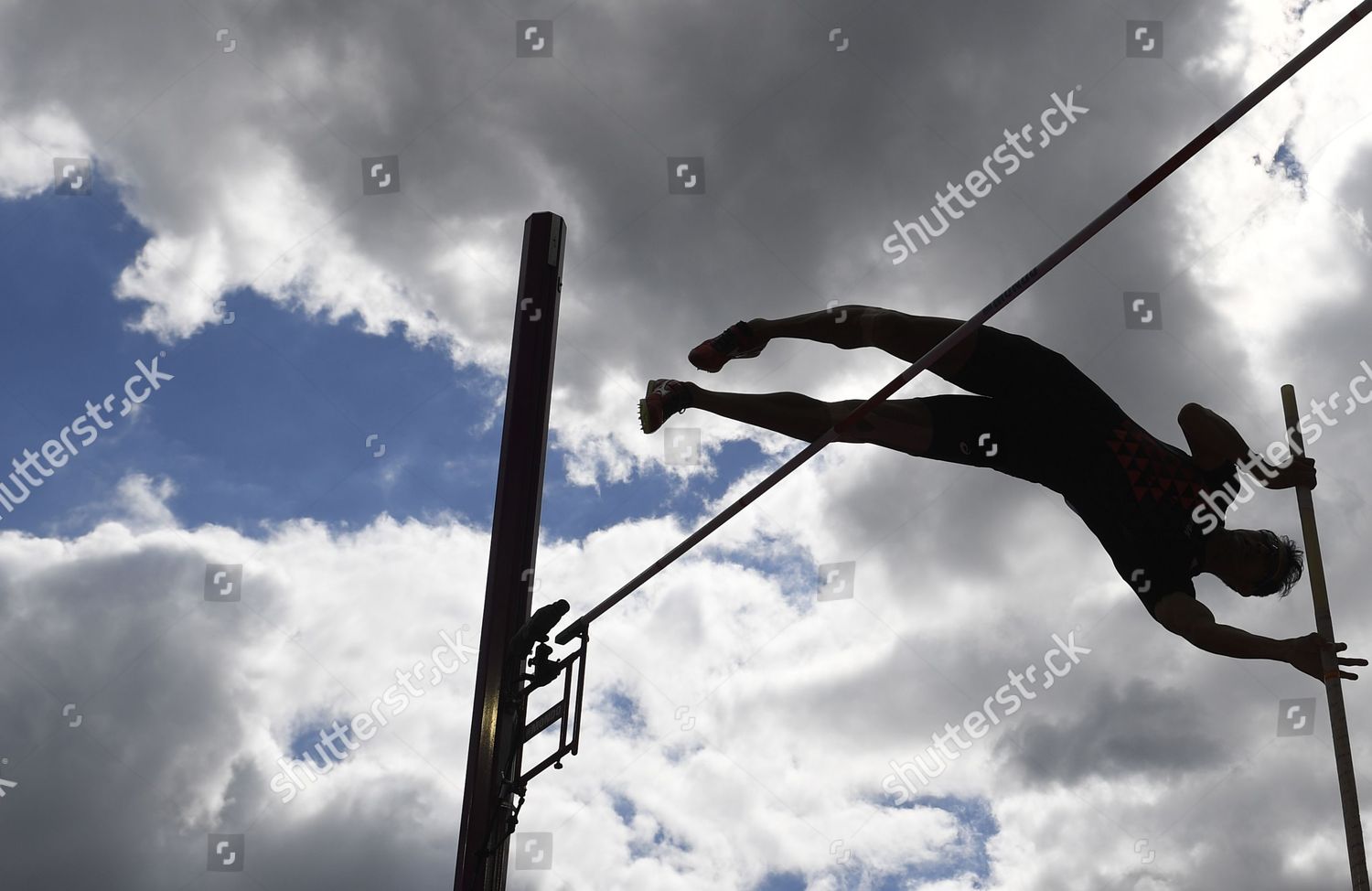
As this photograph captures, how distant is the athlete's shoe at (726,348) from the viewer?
5.74 m

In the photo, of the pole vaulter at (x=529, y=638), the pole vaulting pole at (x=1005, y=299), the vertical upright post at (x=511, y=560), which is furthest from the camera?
the vertical upright post at (x=511, y=560)

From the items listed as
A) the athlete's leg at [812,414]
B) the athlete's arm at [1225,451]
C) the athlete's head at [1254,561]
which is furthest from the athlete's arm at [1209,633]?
the athlete's leg at [812,414]

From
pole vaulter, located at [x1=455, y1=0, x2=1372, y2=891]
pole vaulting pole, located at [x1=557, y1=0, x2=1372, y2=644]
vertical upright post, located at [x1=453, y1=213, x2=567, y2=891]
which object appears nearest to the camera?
pole vaulting pole, located at [x1=557, y1=0, x2=1372, y2=644]

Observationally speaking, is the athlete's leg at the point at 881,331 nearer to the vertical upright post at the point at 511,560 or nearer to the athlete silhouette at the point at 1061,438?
the athlete silhouette at the point at 1061,438

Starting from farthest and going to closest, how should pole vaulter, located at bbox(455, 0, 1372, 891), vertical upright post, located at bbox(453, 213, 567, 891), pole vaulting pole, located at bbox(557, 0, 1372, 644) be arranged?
vertical upright post, located at bbox(453, 213, 567, 891) → pole vaulter, located at bbox(455, 0, 1372, 891) → pole vaulting pole, located at bbox(557, 0, 1372, 644)

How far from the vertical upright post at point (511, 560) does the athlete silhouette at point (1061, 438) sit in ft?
3.87

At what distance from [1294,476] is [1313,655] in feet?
2.92

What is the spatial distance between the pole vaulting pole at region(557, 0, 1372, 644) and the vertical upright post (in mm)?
374

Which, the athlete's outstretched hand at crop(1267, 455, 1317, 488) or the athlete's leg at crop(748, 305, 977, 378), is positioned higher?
the athlete's leg at crop(748, 305, 977, 378)

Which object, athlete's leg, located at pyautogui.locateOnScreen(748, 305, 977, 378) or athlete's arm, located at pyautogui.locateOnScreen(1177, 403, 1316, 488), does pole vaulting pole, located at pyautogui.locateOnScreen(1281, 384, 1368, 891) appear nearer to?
athlete's arm, located at pyautogui.locateOnScreen(1177, 403, 1316, 488)

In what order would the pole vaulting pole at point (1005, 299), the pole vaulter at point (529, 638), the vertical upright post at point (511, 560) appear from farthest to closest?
1. the vertical upright post at point (511, 560)
2. the pole vaulter at point (529, 638)
3. the pole vaulting pole at point (1005, 299)

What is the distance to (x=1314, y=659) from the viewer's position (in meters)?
4.89

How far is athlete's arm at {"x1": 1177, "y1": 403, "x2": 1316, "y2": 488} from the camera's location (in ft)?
17.7

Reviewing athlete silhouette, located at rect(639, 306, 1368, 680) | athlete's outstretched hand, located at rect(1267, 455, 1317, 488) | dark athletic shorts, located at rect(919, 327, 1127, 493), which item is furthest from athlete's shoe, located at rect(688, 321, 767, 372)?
athlete's outstretched hand, located at rect(1267, 455, 1317, 488)
